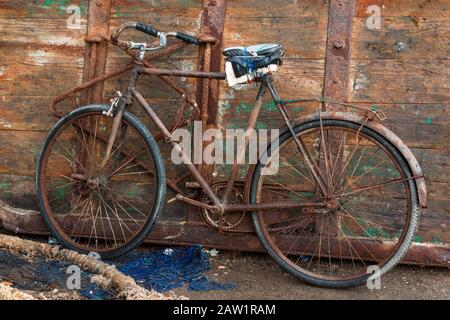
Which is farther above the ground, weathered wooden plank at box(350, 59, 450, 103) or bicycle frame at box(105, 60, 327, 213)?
weathered wooden plank at box(350, 59, 450, 103)

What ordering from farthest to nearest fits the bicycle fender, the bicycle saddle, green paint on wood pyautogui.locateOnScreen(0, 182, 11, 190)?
green paint on wood pyautogui.locateOnScreen(0, 182, 11, 190)
the bicycle saddle
the bicycle fender

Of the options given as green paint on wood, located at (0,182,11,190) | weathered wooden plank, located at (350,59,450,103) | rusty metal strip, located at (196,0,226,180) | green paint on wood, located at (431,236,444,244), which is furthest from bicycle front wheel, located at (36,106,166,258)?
green paint on wood, located at (431,236,444,244)

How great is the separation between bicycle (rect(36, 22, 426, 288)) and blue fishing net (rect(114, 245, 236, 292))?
0.16 metres

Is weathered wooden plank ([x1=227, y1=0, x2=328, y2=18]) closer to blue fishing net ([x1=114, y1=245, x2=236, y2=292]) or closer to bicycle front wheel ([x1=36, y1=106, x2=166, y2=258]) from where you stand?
bicycle front wheel ([x1=36, y1=106, x2=166, y2=258])

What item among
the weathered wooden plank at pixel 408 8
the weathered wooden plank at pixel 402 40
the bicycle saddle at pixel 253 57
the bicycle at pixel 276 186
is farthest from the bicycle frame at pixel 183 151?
the weathered wooden plank at pixel 408 8

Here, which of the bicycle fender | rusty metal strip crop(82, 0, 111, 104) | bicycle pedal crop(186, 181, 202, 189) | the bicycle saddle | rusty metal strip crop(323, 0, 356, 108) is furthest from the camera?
rusty metal strip crop(82, 0, 111, 104)

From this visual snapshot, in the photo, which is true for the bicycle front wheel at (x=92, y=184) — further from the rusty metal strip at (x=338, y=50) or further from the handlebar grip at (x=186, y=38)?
the rusty metal strip at (x=338, y=50)

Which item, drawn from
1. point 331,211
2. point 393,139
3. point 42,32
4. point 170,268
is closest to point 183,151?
point 170,268

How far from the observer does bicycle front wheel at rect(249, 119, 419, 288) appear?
385 centimetres

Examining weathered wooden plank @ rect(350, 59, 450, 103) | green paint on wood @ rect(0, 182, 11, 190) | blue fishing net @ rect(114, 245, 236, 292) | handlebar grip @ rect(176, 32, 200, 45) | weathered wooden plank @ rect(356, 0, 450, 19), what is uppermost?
weathered wooden plank @ rect(356, 0, 450, 19)

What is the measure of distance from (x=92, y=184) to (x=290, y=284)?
1.52 m

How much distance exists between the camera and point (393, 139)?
11.8 feet

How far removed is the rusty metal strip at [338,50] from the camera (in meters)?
4.05

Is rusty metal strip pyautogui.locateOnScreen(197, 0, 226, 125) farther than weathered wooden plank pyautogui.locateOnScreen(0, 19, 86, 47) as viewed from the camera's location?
No
